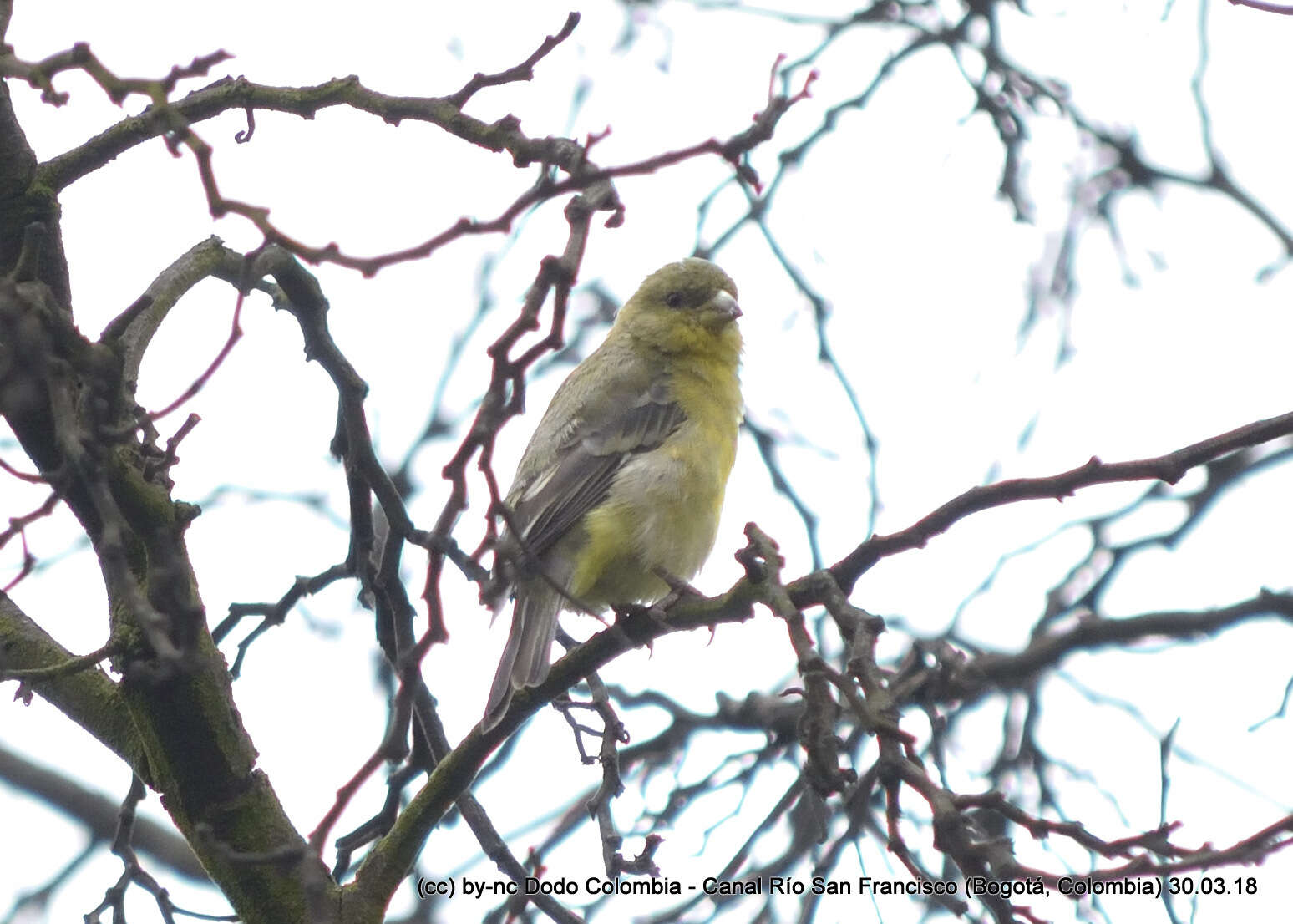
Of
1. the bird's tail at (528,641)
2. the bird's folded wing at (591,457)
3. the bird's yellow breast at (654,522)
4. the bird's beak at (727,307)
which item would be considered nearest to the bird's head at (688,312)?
the bird's beak at (727,307)

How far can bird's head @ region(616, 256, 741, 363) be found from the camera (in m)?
7.21

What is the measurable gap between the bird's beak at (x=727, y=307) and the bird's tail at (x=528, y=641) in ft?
7.28

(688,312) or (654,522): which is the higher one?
(688,312)

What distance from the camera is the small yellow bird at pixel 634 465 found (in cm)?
596

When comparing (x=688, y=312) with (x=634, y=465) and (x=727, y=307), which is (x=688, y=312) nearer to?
Result: (x=727, y=307)

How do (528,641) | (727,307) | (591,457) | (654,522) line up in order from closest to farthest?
(528,641), (654,522), (591,457), (727,307)

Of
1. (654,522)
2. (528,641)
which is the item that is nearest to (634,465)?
(654,522)

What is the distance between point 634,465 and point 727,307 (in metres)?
1.32

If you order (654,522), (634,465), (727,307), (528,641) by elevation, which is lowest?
(528,641)

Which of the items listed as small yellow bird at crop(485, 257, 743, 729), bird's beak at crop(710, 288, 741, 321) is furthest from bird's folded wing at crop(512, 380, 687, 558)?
bird's beak at crop(710, 288, 741, 321)

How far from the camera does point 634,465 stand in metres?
6.27

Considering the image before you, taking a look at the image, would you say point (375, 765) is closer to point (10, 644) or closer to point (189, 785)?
point (189, 785)

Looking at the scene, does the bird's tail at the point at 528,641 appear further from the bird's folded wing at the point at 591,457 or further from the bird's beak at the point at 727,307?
the bird's beak at the point at 727,307

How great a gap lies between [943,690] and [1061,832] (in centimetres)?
252
